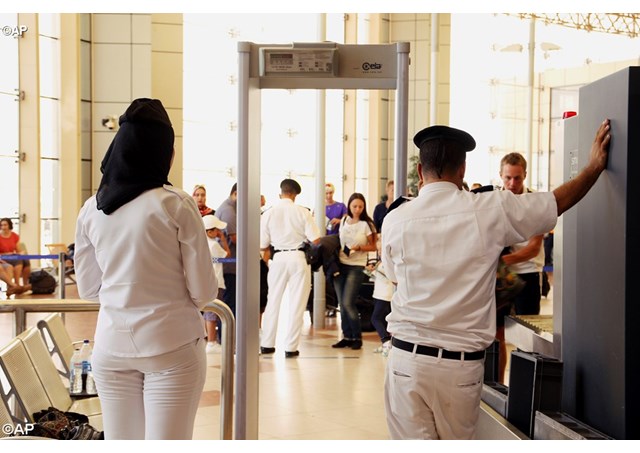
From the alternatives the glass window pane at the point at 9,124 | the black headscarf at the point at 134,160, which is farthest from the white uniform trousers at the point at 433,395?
the glass window pane at the point at 9,124

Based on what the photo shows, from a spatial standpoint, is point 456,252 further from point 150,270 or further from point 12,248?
point 12,248

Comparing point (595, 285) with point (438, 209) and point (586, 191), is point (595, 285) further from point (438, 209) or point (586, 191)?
point (438, 209)

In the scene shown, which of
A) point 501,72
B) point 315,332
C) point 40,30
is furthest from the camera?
point 501,72

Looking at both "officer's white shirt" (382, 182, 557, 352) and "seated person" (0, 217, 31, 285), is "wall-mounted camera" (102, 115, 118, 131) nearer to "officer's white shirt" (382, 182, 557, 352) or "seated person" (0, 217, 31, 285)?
"seated person" (0, 217, 31, 285)

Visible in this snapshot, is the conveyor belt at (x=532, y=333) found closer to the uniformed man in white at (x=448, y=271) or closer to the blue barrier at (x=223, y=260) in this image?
the uniformed man in white at (x=448, y=271)

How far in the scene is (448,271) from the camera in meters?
3.00

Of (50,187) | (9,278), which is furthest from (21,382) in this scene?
(50,187)

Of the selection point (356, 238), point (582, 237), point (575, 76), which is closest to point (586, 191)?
point (582, 237)

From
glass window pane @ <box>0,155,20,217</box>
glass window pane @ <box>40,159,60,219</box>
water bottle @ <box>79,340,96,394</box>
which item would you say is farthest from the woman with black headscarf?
glass window pane @ <box>40,159,60,219</box>

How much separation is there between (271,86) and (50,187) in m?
13.0

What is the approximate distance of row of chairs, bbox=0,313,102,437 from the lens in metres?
3.96

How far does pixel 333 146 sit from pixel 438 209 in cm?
1747

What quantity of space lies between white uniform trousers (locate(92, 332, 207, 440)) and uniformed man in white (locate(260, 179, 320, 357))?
593cm

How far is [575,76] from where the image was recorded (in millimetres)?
25547
